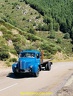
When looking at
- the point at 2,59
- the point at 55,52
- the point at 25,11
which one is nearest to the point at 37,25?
the point at 25,11

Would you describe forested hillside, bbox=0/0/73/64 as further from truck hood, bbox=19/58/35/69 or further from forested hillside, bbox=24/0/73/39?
truck hood, bbox=19/58/35/69

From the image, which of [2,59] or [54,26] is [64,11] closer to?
[54,26]

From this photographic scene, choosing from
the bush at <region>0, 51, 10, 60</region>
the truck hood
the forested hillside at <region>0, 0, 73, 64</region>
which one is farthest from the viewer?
the forested hillside at <region>0, 0, 73, 64</region>

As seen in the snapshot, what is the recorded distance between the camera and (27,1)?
485 ft

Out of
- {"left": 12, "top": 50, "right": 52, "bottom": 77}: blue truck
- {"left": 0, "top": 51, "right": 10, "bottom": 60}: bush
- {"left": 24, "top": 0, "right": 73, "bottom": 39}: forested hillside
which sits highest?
{"left": 24, "top": 0, "right": 73, "bottom": 39}: forested hillside

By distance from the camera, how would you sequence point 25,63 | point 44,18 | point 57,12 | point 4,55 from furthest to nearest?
1. point 57,12
2. point 44,18
3. point 4,55
4. point 25,63

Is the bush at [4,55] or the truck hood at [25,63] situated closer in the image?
the truck hood at [25,63]

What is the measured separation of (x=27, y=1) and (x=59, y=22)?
19.7 metres

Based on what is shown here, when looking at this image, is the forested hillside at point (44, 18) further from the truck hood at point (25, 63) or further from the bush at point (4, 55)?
the truck hood at point (25, 63)

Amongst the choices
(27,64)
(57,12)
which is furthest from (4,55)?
(57,12)

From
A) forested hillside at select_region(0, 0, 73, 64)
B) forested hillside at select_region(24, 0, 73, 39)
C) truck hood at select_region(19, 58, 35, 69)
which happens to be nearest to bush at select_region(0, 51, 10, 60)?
truck hood at select_region(19, 58, 35, 69)

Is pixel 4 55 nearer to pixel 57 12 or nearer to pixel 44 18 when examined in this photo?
pixel 44 18

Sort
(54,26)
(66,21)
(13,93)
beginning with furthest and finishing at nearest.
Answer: (66,21) → (54,26) → (13,93)

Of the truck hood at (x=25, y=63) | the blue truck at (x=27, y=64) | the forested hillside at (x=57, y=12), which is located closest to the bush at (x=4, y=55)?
the blue truck at (x=27, y=64)
